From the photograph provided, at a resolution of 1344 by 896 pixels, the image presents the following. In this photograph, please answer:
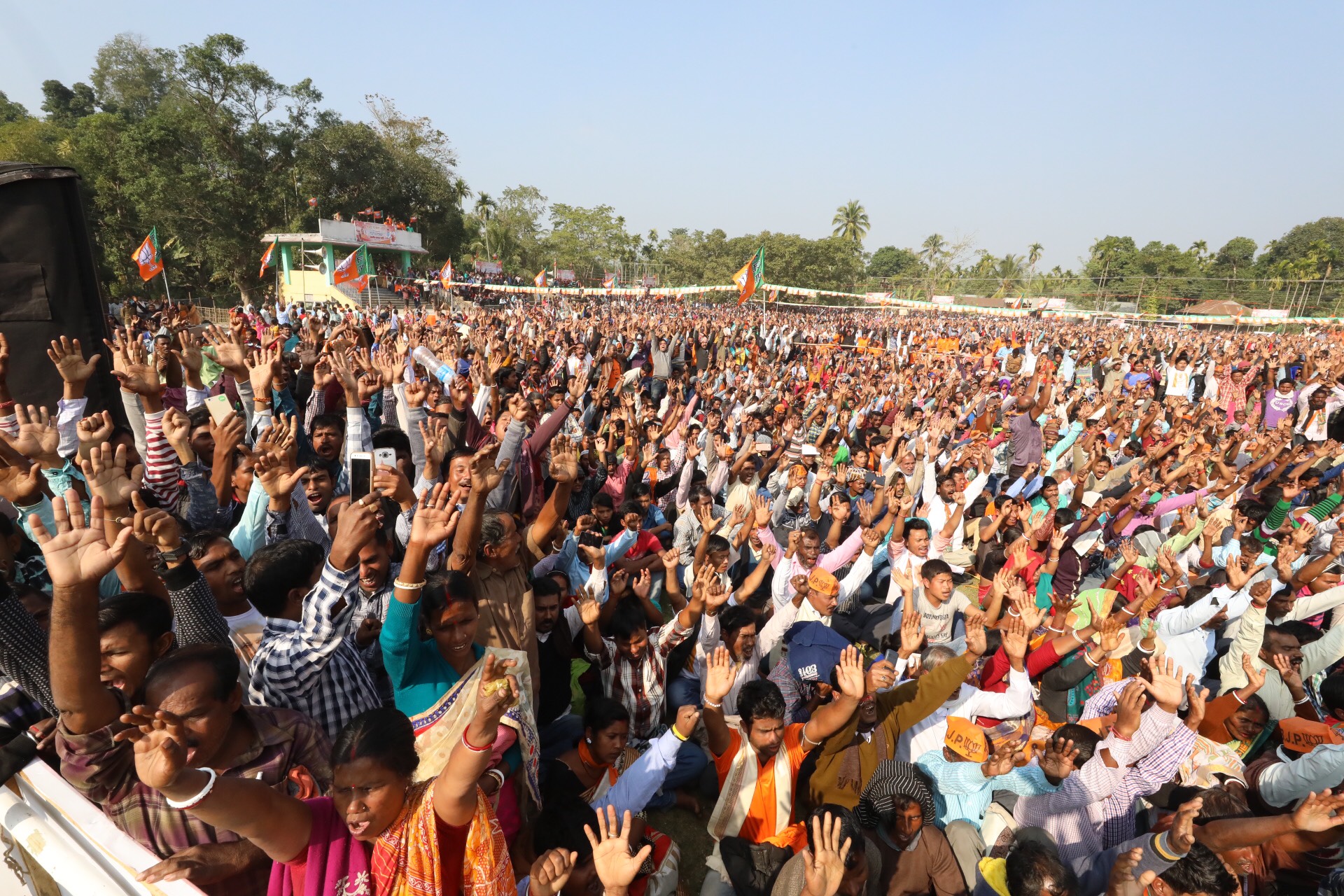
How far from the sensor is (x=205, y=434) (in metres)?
3.63

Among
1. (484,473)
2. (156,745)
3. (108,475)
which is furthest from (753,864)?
(108,475)

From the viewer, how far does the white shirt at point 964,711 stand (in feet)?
10.2

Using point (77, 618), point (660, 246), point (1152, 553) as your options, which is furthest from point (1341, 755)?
Answer: point (660, 246)

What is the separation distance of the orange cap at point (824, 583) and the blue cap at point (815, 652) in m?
0.19

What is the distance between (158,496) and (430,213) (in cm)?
3940

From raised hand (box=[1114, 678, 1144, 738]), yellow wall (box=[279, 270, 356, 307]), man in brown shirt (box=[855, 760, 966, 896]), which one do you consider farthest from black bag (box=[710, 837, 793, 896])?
yellow wall (box=[279, 270, 356, 307])

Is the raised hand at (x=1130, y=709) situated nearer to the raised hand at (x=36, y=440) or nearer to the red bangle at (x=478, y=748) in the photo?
the red bangle at (x=478, y=748)

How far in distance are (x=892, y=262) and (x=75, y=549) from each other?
333 feet

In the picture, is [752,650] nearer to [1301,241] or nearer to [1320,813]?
[1320,813]

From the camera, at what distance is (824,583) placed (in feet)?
12.0

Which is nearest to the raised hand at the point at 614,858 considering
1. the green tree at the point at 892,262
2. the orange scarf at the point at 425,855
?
the orange scarf at the point at 425,855

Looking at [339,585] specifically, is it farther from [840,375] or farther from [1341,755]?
[840,375]

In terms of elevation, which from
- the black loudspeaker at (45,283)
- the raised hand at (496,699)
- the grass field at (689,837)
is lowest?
the grass field at (689,837)

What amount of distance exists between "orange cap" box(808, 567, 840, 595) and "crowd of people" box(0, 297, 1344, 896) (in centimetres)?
4
